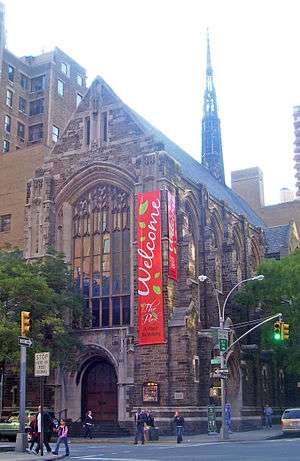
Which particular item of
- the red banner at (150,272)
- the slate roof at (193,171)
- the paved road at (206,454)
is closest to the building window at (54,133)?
the slate roof at (193,171)

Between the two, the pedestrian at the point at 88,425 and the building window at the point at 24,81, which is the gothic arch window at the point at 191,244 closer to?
the pedestrian at the point at 88,425

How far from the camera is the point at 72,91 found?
89.8 m

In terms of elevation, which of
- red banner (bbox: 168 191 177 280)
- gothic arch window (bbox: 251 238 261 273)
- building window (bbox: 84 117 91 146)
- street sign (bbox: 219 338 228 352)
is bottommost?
street sign (bbox: 219 338 228 352)

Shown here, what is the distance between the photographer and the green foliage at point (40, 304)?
34.9 m

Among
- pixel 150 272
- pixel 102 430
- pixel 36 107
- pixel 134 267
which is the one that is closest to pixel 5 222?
pixel 134 267

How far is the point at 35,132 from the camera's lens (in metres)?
87.1

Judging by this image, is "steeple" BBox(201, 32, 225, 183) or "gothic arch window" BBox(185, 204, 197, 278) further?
"steeple" BBox(201, 32, 225, 183)

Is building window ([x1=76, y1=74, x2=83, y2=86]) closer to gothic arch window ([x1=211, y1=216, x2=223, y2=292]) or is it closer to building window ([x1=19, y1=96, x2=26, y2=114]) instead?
building window ([x1=19, y1=96, x2=26, y2=114])

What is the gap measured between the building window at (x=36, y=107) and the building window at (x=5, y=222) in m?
29.5

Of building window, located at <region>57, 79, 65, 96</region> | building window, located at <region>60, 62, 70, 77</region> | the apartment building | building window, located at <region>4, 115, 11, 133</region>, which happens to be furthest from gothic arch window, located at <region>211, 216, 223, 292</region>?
building window, located at <region>60, 62, 70, 77</region>

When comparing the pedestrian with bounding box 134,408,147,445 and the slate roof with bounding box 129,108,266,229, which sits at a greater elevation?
the slate roof with bounding box 129,108,266,229

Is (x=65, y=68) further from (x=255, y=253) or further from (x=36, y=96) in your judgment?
(x=255, y=253)

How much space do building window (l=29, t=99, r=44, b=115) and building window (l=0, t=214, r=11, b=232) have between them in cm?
2954

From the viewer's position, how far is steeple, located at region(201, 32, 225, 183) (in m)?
74.6
